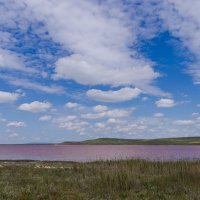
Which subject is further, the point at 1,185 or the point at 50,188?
the point at 1,185

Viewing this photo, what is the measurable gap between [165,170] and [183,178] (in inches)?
186

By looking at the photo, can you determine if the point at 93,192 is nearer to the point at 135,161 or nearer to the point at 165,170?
the point at 165,170

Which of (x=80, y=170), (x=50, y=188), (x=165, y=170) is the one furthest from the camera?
(x=80, y=170)

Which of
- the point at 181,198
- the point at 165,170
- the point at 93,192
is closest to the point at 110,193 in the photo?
the point at 93,192

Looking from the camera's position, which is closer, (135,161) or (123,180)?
(123,180)

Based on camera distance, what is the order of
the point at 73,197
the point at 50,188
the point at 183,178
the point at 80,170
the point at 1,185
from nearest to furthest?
the point at 73,197, the point at 50,188, the point at 1,185, the point at 183,178, the point at 80,170

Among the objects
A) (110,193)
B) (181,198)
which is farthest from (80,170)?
(181,198)

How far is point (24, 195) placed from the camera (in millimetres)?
12648

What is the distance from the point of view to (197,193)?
13391 mm

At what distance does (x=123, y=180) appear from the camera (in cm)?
1619

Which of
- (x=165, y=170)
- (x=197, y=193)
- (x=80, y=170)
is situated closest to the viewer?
(x=197, y=193)

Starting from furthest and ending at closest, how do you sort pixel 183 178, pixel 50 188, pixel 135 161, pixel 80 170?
pixel 135 161 → pixel 80 170 → pixel 183 178 → pixel 50 188

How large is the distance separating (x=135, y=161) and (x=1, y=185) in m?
13.7

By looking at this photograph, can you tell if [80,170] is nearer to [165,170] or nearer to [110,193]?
[165,170]
